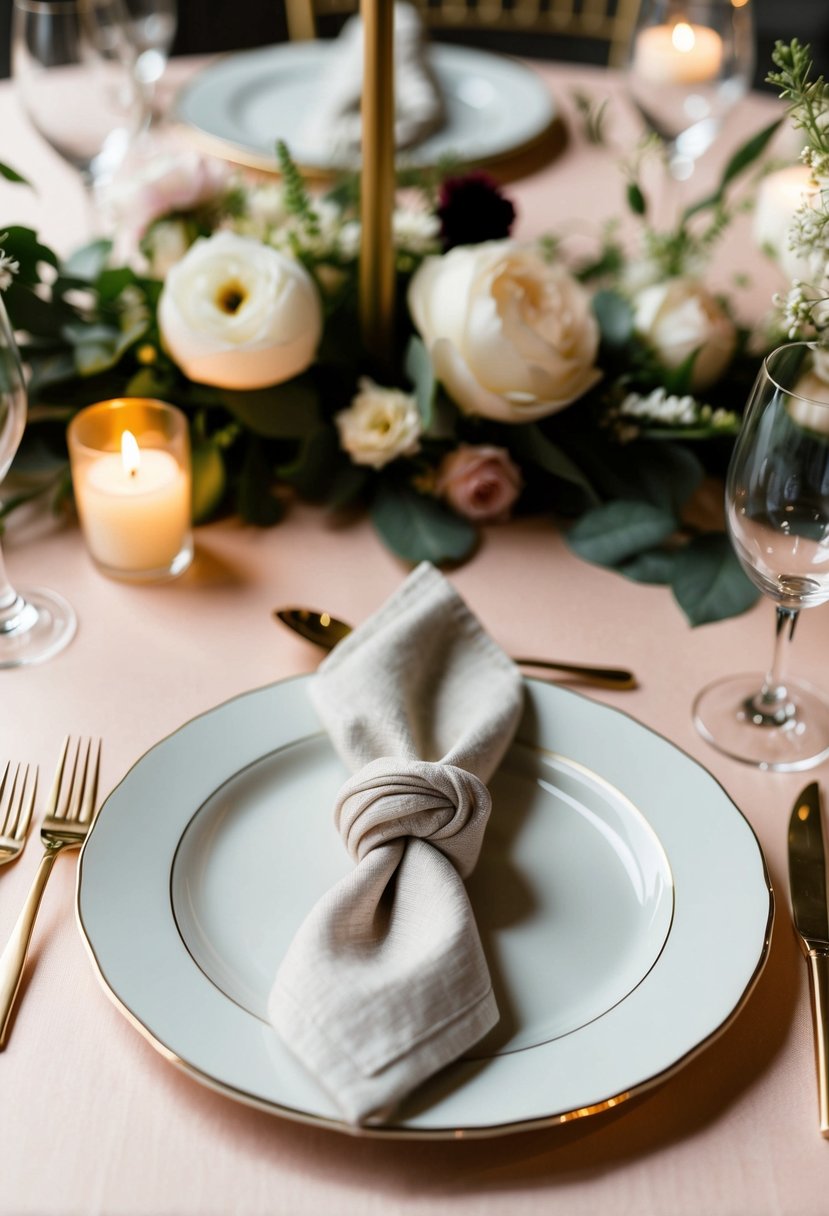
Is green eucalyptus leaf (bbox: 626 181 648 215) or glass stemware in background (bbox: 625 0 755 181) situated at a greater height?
glass stemware in background (bbox: 625 0 755 181)

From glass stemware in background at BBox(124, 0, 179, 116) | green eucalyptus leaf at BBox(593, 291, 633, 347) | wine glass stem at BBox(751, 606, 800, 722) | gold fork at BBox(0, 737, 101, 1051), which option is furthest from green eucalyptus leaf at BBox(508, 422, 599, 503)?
glass stemware in background at BBox(124, 0, 179, 116)

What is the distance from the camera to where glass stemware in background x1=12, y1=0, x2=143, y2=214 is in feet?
3.69

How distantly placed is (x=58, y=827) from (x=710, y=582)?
1.69 feet

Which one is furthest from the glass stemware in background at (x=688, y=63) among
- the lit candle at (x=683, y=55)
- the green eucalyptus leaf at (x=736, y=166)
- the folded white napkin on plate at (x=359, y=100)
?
the folded white napkin on plate at (x=359, y=100)

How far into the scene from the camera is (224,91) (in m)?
1.51

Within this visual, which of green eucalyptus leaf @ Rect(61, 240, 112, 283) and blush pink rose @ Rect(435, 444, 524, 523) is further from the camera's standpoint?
green eucalyptus leaf @ Rect(61, 240, 112, 283)

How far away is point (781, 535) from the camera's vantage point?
71 centimetres

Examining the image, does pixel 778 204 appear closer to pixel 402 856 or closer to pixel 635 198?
pixel 635 198

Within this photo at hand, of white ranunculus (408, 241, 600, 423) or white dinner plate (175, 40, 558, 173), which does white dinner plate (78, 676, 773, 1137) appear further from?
white dinner plate (175, 40, 558, 173)

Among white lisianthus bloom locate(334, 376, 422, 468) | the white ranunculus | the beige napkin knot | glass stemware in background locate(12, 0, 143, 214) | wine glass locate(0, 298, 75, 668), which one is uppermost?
glass stemware in background locate(12, 0, 143, 214)

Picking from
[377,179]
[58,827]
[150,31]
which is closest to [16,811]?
[58,827]

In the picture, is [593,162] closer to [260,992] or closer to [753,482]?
[753,482]

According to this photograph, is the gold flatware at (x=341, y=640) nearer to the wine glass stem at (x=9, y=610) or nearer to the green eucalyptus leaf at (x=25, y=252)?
the wine glass stem at (x=9, y=610)

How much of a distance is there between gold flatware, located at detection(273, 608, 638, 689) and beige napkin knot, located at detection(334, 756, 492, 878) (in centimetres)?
21
